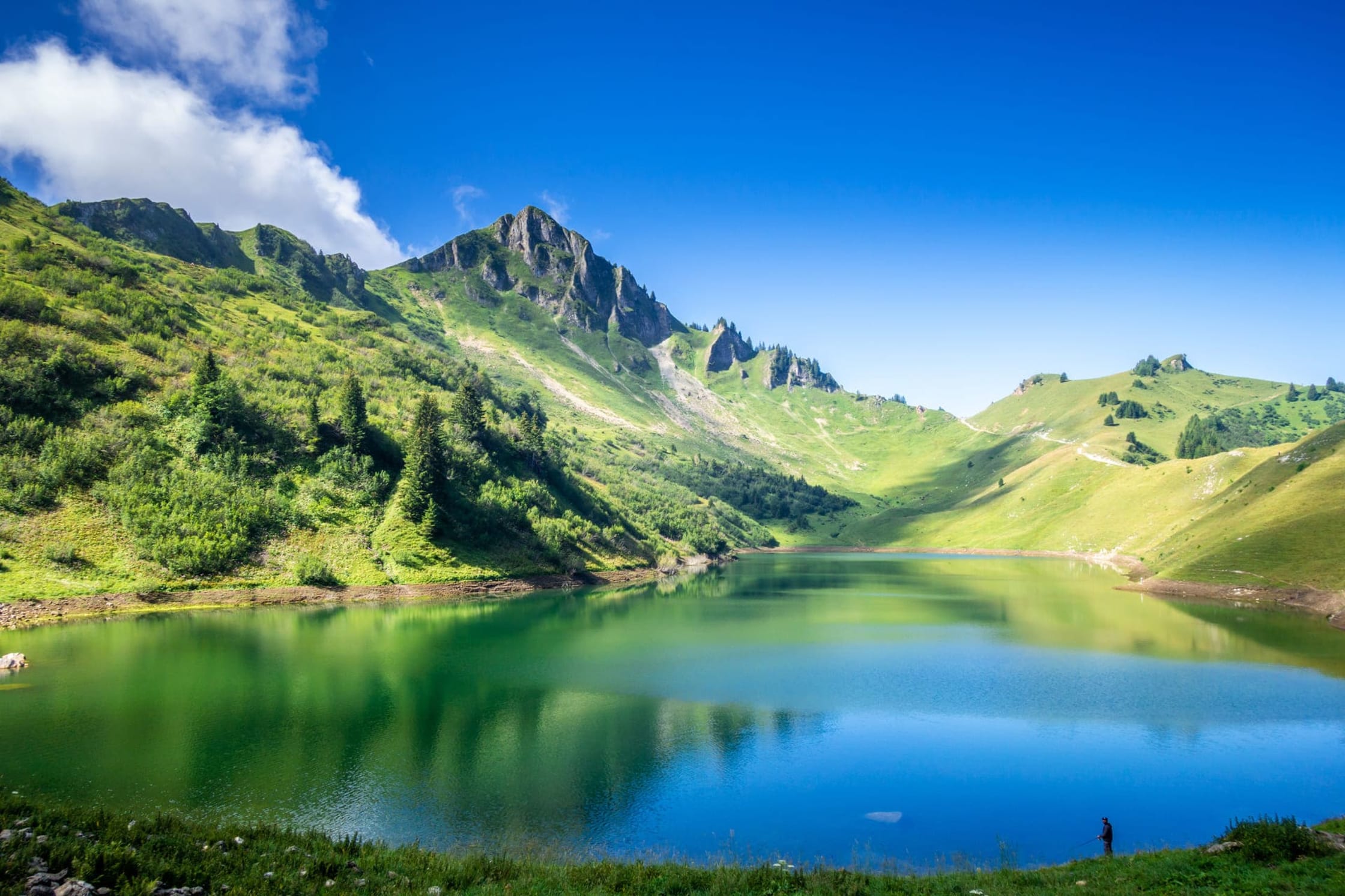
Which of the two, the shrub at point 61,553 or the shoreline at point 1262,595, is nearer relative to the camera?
the shrub at point 61,553

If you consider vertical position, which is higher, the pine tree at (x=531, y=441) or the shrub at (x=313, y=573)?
the pine tree at (x=531, y=441)

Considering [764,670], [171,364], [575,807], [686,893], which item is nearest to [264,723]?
[575,807]

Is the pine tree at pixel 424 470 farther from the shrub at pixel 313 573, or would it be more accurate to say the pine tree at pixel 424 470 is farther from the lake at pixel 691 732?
the lake at pixel 691 732

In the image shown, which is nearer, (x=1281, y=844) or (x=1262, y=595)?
(x=1281, y=844)

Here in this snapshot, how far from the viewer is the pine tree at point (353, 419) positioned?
9850 centimetres

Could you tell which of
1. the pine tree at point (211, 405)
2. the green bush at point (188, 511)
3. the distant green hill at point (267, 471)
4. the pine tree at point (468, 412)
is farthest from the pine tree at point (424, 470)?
the pine tree at point (211, 405)

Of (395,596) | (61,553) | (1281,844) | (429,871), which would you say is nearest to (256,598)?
(395,596)

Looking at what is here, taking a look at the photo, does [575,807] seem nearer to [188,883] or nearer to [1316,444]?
[188,883]

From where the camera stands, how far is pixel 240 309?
139m

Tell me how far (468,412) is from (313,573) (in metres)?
44.1

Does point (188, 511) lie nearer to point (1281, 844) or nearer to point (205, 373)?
point (205, 373)

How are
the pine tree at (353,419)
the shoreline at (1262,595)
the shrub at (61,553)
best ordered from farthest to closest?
the pine tree at (353,419) → the shoreline at (1262,595) → the shrub at (61,553)

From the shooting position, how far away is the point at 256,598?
7312 centimetres

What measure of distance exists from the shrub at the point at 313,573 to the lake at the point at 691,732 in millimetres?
9874
